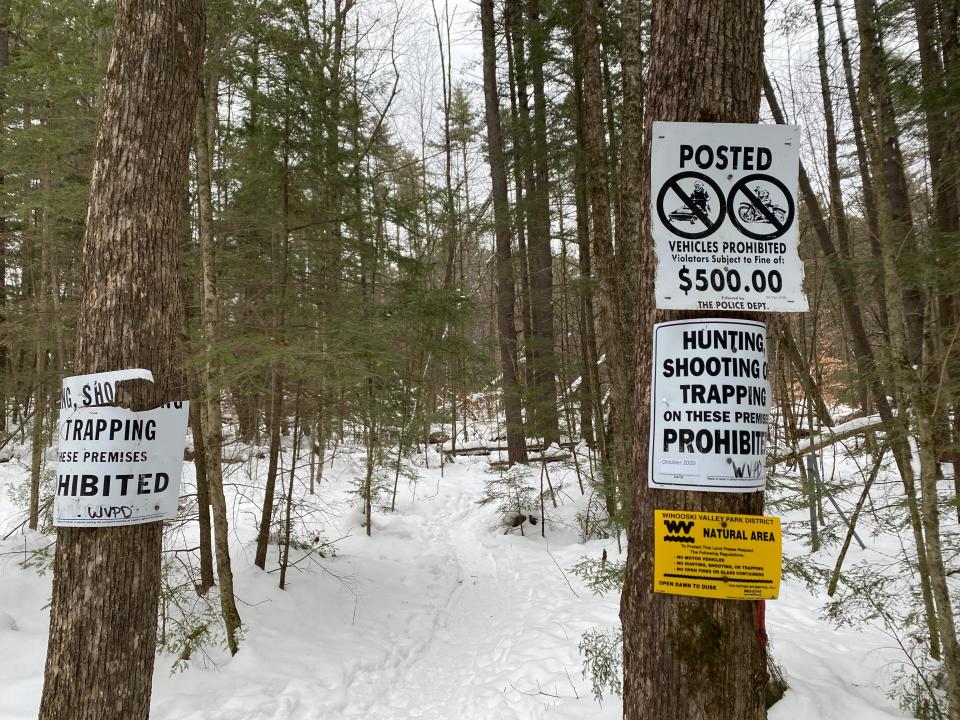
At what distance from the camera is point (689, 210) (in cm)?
193

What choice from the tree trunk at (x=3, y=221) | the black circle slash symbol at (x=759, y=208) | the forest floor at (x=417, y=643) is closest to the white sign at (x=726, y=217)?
the black circle slash symbol at (x=759, y=208)

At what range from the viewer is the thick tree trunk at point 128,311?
287 centimetres

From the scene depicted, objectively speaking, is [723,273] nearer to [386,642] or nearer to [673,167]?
[673,167]

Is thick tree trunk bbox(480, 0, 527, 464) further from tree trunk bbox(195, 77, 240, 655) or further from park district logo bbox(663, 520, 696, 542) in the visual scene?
park district logo bbox(663, 520, 696, 542)

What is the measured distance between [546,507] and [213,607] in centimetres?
688

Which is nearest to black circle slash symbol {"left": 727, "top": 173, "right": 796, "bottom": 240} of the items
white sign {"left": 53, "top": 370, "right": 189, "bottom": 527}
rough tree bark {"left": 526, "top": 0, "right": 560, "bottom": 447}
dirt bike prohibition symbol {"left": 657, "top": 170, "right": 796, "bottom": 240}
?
dirt bike prohibition symbol {"left": 657, "top": 170, "right": 796, "bottom": 240}

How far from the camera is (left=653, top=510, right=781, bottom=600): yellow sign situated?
72.2 inches

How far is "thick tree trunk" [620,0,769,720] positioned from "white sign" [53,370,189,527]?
2.36 m

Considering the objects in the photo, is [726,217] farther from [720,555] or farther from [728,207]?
[720,555]

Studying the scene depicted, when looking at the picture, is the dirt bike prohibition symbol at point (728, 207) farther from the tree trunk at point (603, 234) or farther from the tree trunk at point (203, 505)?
the tree trunk at point (203, 505)

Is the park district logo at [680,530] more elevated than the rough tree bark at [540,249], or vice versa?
the rough tree bark at [540,249]

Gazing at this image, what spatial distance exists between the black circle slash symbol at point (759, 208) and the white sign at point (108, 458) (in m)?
2.82

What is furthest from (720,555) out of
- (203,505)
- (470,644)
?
(203,505)

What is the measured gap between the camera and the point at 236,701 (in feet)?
16.2
